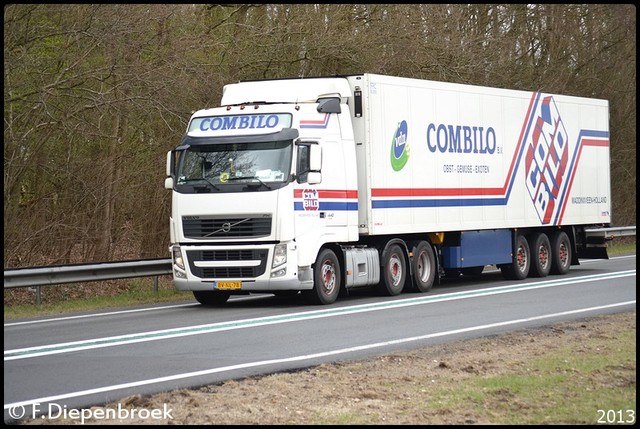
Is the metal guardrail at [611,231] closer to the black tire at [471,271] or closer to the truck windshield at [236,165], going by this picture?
the black tire at [471,271]

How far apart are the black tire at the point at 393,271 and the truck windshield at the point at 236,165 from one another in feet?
10.6

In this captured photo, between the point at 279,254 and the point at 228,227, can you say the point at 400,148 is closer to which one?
the point at 279,254

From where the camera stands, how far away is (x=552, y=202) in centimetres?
2581

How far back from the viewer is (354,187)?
19.8m

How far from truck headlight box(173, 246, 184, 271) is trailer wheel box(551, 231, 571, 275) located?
1005cm

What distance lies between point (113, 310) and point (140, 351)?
6.05m

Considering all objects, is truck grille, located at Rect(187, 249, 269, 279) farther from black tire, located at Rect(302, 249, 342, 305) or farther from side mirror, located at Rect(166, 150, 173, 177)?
side mirror, located at Rect(166, 150, 173, 177)

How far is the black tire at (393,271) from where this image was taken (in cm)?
2064

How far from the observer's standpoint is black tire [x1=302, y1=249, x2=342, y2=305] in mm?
18906

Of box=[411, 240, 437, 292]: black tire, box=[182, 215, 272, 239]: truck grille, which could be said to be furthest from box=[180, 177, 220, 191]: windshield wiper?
box=[411, 240, 437, 292]: black tire

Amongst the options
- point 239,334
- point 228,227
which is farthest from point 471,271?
point 239,334

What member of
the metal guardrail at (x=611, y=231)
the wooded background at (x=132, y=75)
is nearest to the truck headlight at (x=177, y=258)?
the wooded background at (x=132, y=75)

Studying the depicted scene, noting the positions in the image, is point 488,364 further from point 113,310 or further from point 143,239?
point 143,239

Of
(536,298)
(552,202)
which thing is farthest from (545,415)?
(552,202)
